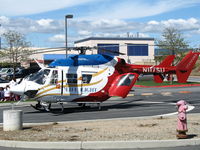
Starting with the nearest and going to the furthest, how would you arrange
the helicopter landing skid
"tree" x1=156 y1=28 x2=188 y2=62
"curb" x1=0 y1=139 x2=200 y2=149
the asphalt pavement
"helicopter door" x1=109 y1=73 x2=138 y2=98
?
"curb" x1=0 y1=139 x2=200 y2=149, the asphalt pavement, the helicopter landing skid, "helicopter door" x1=109 y1=73 x2=138 y2=98, "tree" x1=156 y1=28 x2=188 y2=62

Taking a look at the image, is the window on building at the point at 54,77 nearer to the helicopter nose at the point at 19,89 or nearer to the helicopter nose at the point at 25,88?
the helicopter nose at the point at 25,88

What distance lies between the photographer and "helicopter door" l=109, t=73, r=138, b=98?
63.7ft

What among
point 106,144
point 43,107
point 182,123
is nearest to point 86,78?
point 43,107

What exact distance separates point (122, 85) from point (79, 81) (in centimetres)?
250

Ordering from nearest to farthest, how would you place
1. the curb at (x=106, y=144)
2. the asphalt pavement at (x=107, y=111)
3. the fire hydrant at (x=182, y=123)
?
the curb at (x=106, y=144) → the fire hydrant at (x=182, y=123) → the asphalt pavement at (x=107, y=111)

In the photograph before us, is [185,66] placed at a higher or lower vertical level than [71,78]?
higher

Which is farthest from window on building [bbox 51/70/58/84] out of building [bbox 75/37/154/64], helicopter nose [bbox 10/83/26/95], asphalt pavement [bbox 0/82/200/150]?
building [bbox 75/37/154/64]

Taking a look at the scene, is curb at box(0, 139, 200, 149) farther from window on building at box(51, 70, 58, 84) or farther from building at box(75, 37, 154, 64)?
building at box(75, 37, 154, 64)

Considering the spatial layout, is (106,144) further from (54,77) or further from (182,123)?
(54,77)

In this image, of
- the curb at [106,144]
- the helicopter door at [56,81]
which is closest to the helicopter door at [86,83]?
the helicopter door at [56,81]

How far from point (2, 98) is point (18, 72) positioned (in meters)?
24.1

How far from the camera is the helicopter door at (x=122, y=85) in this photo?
63.7ft

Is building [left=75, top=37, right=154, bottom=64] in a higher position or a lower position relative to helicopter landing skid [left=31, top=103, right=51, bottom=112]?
higher

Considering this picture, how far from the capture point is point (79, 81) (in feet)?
61.9
